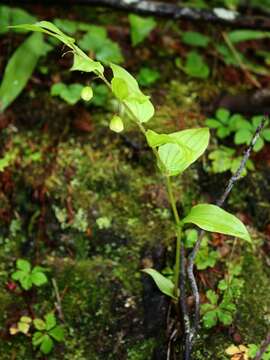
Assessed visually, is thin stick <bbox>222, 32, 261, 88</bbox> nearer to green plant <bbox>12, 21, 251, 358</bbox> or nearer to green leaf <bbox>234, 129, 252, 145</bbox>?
green leaf <bbox>234, 129, 252, 145</bbox>

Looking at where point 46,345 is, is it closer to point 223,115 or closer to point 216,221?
point 216,221

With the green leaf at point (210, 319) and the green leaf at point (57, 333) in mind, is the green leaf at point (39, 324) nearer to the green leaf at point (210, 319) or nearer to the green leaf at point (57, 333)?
the green leaf at point (57, 333)

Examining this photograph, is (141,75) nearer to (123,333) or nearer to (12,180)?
(12,180)

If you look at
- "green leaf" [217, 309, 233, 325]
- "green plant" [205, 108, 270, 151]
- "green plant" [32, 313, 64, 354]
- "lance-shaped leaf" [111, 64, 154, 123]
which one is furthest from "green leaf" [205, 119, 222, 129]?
"green plant" [32, 313, 64, 354]

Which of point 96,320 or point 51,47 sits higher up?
point 51,47

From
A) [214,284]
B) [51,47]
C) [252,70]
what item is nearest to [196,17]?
[252,70]

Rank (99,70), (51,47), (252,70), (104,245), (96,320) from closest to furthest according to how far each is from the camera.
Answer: (99,70)
(96,320)
(104,245)
(51,47)
(252,70)

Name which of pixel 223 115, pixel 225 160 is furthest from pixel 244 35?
pixel 225 160
